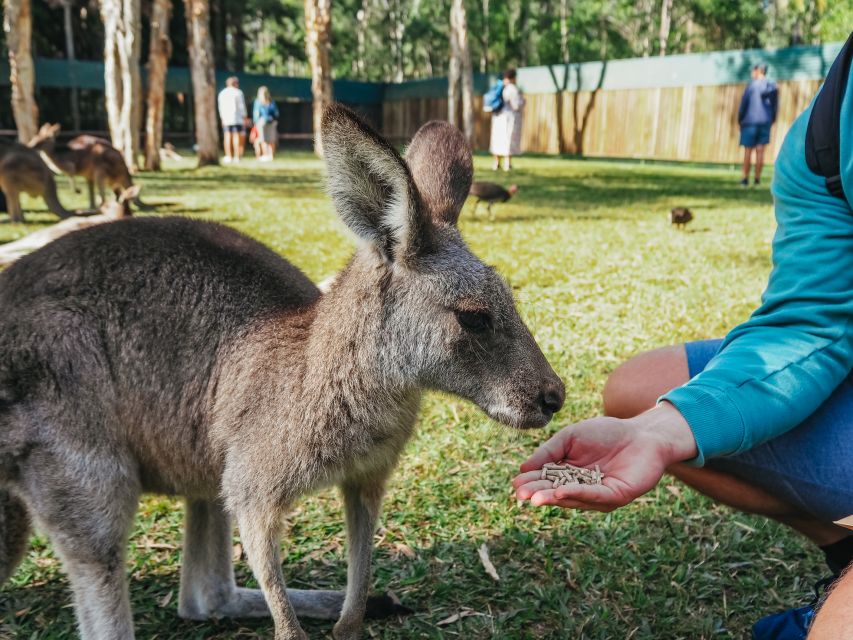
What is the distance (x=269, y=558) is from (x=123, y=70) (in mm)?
10870

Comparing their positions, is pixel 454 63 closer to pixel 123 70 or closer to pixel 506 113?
pixel 506 113

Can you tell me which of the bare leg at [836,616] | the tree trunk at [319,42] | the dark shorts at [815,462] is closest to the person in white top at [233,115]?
the tree trunk at [319,42]

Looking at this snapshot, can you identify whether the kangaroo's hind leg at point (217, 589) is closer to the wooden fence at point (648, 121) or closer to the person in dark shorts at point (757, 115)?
the person in dark shorts at point (757, 115)

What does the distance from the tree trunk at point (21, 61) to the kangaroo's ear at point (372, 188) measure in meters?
10.9

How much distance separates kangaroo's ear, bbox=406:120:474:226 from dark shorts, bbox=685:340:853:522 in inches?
32.0

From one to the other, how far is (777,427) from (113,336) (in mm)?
1344

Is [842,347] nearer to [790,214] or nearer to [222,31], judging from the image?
[790,214]

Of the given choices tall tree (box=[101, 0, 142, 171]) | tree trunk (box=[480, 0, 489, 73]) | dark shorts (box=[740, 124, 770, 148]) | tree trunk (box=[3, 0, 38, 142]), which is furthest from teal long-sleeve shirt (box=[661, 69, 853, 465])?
tree trunk (box=[480, 0, 489, 73])

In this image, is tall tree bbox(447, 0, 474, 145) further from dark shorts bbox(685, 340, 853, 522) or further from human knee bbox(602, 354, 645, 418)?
dark shorts bbox(685, 340, 853, 522)

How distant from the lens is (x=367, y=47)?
40.6 meters

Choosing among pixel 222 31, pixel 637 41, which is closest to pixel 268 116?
pixel 222 31

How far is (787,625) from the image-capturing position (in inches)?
65.4

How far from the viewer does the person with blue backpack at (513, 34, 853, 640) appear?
1438 millimetres

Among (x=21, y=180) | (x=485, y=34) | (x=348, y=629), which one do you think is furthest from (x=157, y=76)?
(x=485, y=34)
